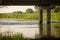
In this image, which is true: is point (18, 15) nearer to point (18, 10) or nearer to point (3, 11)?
→ point (18, 10)

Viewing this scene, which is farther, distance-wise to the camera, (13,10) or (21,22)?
(21,22)

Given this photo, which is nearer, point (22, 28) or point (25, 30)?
point (25, 30)

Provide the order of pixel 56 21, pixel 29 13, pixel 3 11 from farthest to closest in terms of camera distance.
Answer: pixel 56 21 → pixel 29 13 → pixel 3 11

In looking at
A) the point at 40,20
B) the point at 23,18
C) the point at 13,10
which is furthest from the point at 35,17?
the point at 13,10

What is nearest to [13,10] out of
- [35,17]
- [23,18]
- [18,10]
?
[18,10]

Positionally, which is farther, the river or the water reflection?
the river

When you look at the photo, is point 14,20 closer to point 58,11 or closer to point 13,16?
point 13,16

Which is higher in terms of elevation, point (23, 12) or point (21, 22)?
point (23, 12)

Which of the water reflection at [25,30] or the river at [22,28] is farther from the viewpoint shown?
the river at [22,28]

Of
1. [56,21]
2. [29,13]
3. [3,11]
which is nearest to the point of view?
[3,11]

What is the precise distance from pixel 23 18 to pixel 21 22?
896mm

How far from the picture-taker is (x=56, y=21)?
11.9 metres

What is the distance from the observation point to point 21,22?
12.0 m

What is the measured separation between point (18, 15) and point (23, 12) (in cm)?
57
